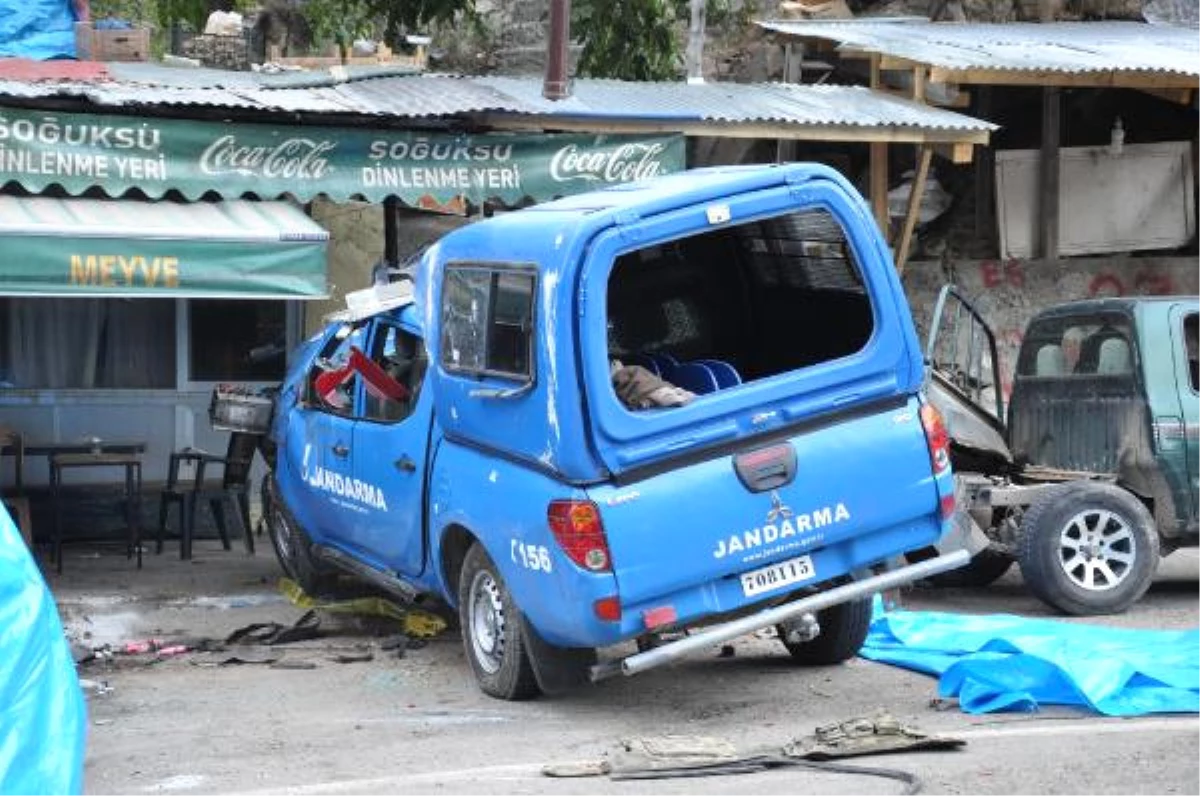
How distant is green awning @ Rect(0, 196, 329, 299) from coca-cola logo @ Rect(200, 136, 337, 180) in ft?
1.00

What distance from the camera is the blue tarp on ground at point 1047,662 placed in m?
8.23

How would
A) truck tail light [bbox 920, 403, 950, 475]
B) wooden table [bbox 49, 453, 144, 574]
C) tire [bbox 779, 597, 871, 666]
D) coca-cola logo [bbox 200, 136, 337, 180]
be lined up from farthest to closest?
wooden table [bbox 49, 453, 144, 574], coca-cola logo [bbox 200, 136, 337, 180], tire [bbox 779, 597, 871, 666], truck tail light [bbox 920, 403, 950, 475]

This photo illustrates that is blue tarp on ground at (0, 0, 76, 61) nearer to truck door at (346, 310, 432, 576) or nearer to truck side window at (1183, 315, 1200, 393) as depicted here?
truck door at (346, 310, 432, 576)

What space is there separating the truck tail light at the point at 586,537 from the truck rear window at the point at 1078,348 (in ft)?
15.6

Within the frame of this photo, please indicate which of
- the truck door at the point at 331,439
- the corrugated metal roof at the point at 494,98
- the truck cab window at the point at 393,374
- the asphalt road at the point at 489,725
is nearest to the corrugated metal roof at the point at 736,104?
the corrugated metal roof at the point at 494,98

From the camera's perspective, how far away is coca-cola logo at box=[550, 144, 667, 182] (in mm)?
13047

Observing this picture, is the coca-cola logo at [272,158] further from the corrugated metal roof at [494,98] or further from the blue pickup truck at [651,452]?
the blue pickup truck at [651,452]

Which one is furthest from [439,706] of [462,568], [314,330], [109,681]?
[314,330]

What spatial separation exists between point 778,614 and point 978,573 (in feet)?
14.5

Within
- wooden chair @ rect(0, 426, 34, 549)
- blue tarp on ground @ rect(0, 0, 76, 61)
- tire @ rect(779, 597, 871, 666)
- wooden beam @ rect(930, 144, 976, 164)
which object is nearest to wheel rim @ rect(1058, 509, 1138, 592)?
tire @ rect(779, 597, 871, 666)

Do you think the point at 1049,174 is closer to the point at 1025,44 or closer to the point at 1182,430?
the point at 1025,44

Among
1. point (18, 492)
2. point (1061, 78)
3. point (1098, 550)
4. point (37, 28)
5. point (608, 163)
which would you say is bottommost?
point (18, 492)

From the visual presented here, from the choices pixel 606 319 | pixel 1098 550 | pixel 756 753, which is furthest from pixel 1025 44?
pixel 756 753

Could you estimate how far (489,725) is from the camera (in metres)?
8.27
